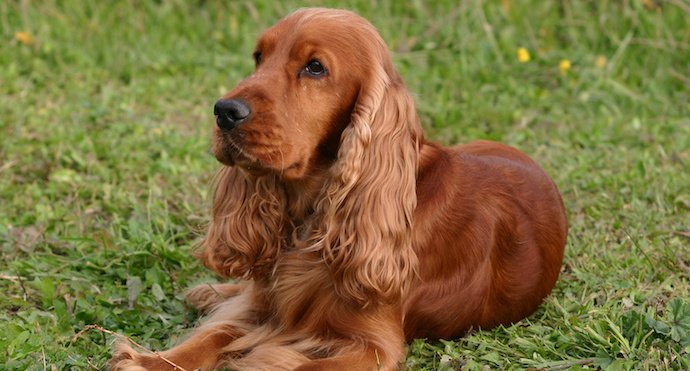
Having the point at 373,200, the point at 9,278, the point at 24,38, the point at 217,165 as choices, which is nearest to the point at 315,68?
the point at 373,200

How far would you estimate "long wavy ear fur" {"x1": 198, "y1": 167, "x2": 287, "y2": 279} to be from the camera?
3.37 m

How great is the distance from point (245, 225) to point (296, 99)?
57cm

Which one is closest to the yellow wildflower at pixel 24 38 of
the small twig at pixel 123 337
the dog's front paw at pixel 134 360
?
the small twig at pixel 123 337

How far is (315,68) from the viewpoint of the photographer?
3.08 metres

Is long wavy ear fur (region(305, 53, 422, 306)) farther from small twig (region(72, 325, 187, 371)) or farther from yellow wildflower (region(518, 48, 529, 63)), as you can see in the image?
yellow wildflower (region(518, 48, 529, 63))

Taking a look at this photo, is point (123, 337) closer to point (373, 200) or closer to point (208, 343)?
point (208, 343)

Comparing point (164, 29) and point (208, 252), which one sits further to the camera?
point (164, 29)

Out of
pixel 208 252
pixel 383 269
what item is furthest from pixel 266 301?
pixel 383 269

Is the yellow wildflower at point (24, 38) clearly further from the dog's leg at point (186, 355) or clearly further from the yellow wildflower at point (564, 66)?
the dog's leg at point (186, 355)

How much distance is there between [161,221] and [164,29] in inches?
109

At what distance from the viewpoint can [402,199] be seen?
311cm

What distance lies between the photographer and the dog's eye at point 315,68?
3.07m

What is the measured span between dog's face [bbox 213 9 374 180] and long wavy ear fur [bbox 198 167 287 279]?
0.23 meters

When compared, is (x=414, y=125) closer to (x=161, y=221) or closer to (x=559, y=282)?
(x=559, y=282)
